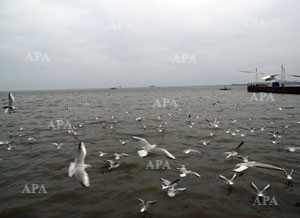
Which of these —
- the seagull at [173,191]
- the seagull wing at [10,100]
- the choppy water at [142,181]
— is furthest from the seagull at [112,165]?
the seagull wing at [10,100]

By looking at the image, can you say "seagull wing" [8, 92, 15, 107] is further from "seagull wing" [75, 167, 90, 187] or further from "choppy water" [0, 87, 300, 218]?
"seagull wing" [75, 167, 90, 187]

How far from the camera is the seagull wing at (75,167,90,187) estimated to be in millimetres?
5988

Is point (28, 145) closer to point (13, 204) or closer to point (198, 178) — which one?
point (13, 204)

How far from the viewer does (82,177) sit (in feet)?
20.8

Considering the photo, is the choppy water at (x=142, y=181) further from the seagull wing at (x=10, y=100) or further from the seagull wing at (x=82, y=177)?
the seagull wing at (x=10, y=100)

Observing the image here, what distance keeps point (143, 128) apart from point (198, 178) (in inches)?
384

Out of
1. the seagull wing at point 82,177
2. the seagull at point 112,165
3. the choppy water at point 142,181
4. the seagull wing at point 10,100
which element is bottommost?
the choppy water at point 142,181

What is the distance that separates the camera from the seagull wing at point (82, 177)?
5.99 metres

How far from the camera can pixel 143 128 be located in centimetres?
1830

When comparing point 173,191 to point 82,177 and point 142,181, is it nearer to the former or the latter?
point 142,181

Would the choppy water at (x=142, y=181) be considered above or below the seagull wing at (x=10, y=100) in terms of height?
below

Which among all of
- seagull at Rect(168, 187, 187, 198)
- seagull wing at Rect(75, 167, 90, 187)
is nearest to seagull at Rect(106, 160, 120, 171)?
seagull at Rect(168, 187, 187, 198)

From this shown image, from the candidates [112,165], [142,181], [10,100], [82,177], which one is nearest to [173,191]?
[142,181]

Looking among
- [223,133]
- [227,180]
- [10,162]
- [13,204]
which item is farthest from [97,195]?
[223,133]
